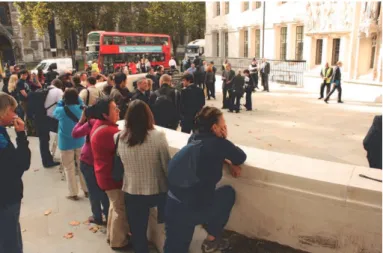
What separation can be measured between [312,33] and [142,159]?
19337mm

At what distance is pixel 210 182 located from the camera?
8.82 feet

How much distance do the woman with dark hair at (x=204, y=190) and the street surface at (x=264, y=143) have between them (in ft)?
4.39

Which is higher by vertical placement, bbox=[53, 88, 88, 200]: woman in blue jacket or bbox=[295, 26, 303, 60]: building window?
bbox=[295, 26, 303, 60]: building window

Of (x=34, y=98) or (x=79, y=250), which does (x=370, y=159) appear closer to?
(x=79, y=250)

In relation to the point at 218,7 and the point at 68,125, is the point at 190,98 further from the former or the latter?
the point at 218,7

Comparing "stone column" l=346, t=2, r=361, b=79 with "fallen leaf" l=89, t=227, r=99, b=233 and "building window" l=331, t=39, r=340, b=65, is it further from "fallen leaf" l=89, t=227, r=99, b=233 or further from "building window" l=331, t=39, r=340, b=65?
"fallen leaf" l=89, t=227, r=99, b=233

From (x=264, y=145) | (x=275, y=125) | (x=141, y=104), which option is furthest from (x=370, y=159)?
(x=275, y=125)

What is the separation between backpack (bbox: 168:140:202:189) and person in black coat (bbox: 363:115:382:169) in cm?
211

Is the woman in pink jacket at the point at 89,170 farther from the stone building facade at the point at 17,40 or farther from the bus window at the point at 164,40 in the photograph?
the stone building facade at the point at 17,40

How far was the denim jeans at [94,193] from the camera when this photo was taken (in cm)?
408

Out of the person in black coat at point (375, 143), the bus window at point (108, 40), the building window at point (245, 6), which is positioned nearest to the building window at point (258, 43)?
the building window at point (245, 6)

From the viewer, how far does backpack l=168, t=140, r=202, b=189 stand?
2594 millimetres

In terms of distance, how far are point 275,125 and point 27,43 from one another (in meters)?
45.5

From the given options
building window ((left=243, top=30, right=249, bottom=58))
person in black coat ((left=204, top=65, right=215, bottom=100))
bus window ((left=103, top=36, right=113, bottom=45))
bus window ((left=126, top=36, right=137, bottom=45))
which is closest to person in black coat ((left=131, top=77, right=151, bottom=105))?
person in black coat ((left=204, top=65, right=215, bottom=100))
